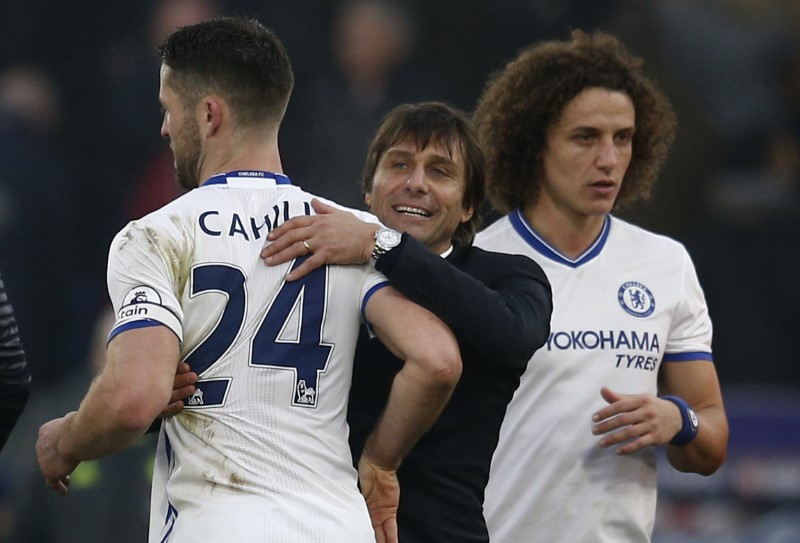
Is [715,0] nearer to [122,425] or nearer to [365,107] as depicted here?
[365,107]

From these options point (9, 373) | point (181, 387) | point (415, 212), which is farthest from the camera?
point (415, 212)

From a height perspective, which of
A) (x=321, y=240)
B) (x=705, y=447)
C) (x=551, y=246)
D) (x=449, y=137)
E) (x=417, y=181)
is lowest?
(x=705, y=447)

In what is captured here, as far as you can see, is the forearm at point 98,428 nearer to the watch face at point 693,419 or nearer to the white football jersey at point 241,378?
the white football jersey at point 241,378

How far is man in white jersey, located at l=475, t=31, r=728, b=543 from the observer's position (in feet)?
14.4

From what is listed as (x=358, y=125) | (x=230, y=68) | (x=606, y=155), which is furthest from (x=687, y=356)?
(x=358, y=125)

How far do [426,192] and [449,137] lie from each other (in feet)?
0.57

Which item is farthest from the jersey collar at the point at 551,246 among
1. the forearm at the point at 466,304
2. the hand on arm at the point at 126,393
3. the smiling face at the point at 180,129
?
the hand on arm at the point at 126,393

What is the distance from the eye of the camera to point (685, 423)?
14.2 feet

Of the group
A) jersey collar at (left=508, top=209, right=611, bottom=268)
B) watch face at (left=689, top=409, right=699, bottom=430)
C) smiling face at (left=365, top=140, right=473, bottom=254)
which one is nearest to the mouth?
smiling face at (left=365, top=140, right=473, bottom=254)

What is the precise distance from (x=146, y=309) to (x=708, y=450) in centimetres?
218

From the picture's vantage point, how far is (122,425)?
118 inches

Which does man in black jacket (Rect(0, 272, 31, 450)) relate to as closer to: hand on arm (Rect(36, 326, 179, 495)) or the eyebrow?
hand on arm (Rect(36, 326, 179, 495))

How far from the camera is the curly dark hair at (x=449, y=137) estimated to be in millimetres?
3863

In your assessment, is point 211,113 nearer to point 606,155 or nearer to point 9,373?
point 9,373
